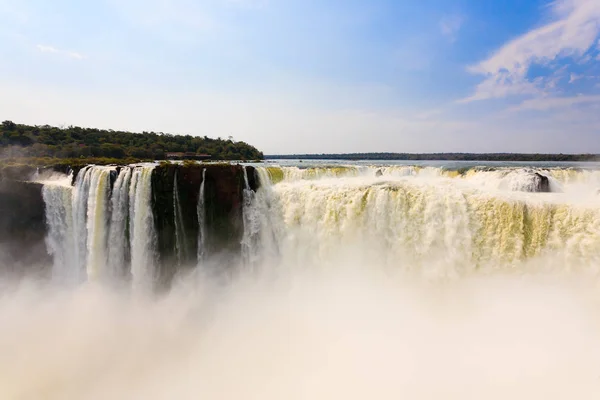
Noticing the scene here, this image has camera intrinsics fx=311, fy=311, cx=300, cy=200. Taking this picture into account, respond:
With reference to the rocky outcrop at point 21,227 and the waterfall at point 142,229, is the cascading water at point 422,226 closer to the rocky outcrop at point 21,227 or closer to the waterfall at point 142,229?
the waterfall at point 142,229

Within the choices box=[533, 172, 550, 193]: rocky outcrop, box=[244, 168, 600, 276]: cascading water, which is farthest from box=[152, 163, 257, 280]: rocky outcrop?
box=[533, 172, 550, 193]: rocky outcrop

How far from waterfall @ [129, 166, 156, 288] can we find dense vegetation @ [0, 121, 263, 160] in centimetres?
Answer: 2270

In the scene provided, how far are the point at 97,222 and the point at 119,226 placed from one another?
0.75m

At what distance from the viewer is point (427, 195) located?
31.7 ft

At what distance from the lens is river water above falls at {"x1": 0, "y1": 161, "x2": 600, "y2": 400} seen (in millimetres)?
6965

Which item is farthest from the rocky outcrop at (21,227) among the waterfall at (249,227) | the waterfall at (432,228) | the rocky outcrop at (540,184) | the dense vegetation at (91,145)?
the rocky outcrop at (540,184)

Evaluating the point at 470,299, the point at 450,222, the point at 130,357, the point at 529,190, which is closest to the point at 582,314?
the point at 470,299

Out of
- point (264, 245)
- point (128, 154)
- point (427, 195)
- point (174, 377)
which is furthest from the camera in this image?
point (128, 154)

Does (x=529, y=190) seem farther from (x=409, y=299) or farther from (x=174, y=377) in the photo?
(x=174, y=377)

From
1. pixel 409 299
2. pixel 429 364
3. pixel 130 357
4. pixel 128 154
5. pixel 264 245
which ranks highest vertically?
pixel 128 154

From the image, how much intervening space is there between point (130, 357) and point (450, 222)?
32.1 feet

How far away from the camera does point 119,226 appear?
37.5ft

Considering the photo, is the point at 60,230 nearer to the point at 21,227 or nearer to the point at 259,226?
the point at 21,227

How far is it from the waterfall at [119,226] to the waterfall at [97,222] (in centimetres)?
24
